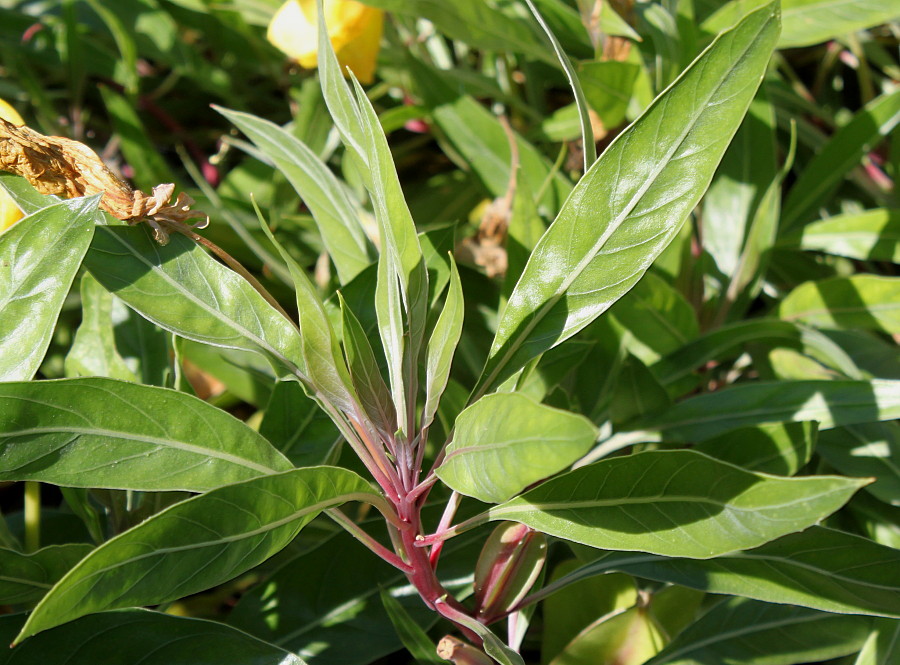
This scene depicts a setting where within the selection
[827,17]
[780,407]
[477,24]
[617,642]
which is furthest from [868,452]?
[477,24]

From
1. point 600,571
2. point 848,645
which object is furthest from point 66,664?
point 848,645

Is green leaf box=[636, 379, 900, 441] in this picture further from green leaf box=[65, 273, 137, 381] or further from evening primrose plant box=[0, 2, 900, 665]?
green leaf box=[65, 273, 137, 381]

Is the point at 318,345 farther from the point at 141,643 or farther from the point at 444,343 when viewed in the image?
the point at 141,643

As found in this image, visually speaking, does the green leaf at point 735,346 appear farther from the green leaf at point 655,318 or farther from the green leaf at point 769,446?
the green leaf at point 769,446

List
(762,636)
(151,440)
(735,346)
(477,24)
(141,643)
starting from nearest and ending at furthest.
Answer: (151,440)
(141,643)
(762,636)
(735,346)
(477,24)

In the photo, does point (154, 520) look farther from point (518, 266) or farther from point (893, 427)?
point (893, 427)

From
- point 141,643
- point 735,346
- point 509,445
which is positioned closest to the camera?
point 509,445

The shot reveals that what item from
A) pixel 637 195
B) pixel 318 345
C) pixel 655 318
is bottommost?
pixel 655 318
